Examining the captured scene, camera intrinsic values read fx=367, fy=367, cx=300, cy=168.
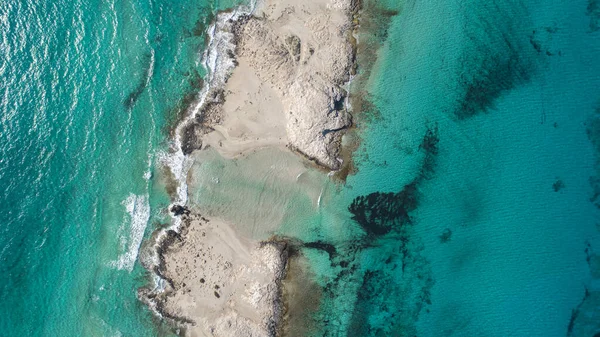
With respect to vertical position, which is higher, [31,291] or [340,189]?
[340,189]

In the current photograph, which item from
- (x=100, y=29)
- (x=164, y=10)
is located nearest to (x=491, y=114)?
(x=164, y=10)

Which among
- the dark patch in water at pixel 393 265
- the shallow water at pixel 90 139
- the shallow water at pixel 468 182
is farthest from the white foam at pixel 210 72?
the dark patch in water at pixel 393 265

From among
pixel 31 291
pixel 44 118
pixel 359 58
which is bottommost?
pixel 31 291

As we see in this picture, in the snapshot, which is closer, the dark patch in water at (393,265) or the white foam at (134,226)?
the dark patch in water at (393,265)

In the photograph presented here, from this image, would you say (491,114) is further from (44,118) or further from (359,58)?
(44,118)

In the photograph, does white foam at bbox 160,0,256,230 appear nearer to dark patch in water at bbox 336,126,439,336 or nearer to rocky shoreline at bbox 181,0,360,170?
rocky shoreline at bbox 181,0,360,170

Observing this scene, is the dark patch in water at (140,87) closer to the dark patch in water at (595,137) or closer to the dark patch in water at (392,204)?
the dark patch in water at (392,204)
